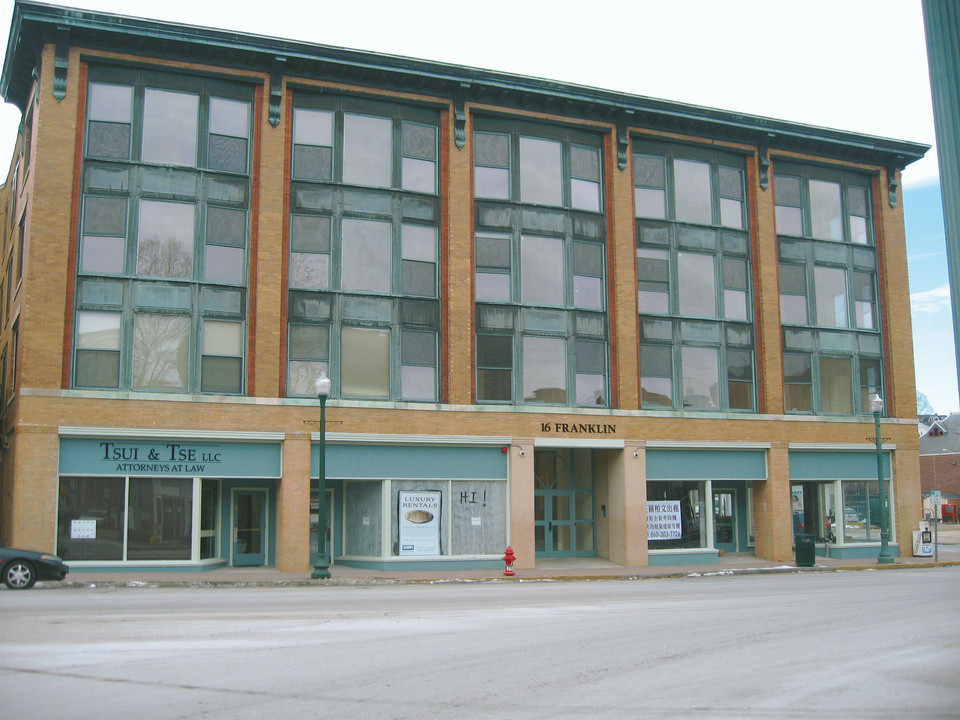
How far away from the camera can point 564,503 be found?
31.6 meters

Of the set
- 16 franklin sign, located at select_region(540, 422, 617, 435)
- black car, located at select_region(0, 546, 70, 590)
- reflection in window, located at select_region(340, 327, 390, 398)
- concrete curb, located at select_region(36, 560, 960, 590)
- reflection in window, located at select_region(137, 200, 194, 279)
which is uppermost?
reflection in window, located at select_region(137, 200, 194, 279)

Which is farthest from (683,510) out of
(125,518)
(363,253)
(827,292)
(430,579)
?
(125,518)

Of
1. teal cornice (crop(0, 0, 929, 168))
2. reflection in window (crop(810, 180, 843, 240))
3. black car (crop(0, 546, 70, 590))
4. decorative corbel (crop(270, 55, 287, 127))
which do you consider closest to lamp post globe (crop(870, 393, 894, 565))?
reflection in window (crop(810, 180, 843, 240))

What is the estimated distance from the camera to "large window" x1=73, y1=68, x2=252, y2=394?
83.5 feet

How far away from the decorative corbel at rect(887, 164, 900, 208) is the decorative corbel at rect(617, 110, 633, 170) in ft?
38.4

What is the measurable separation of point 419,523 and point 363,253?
819 cm

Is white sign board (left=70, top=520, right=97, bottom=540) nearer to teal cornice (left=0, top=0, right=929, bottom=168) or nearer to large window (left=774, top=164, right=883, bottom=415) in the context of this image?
teal cornice (left=0, top=0, right=929, bottom=168)

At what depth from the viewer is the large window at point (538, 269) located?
96.9 ft

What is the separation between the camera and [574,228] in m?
30.9

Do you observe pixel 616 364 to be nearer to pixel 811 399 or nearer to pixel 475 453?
pixel 475 453

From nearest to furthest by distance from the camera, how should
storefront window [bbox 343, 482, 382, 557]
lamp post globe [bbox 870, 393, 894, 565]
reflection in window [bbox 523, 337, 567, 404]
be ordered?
storefront window [bbox 343, 482, 382, 557] → reflection in window [bbox 523, 337, 567, 404] → lamp post globe [bbox 870, 393, 894, 565]

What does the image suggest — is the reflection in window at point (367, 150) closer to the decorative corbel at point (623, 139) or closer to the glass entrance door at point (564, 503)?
the decorative corbel at point (623, 139)

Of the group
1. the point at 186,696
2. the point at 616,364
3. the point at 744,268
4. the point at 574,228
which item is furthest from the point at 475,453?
the point at 186,696

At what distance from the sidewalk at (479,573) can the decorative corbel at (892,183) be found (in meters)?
13.5
